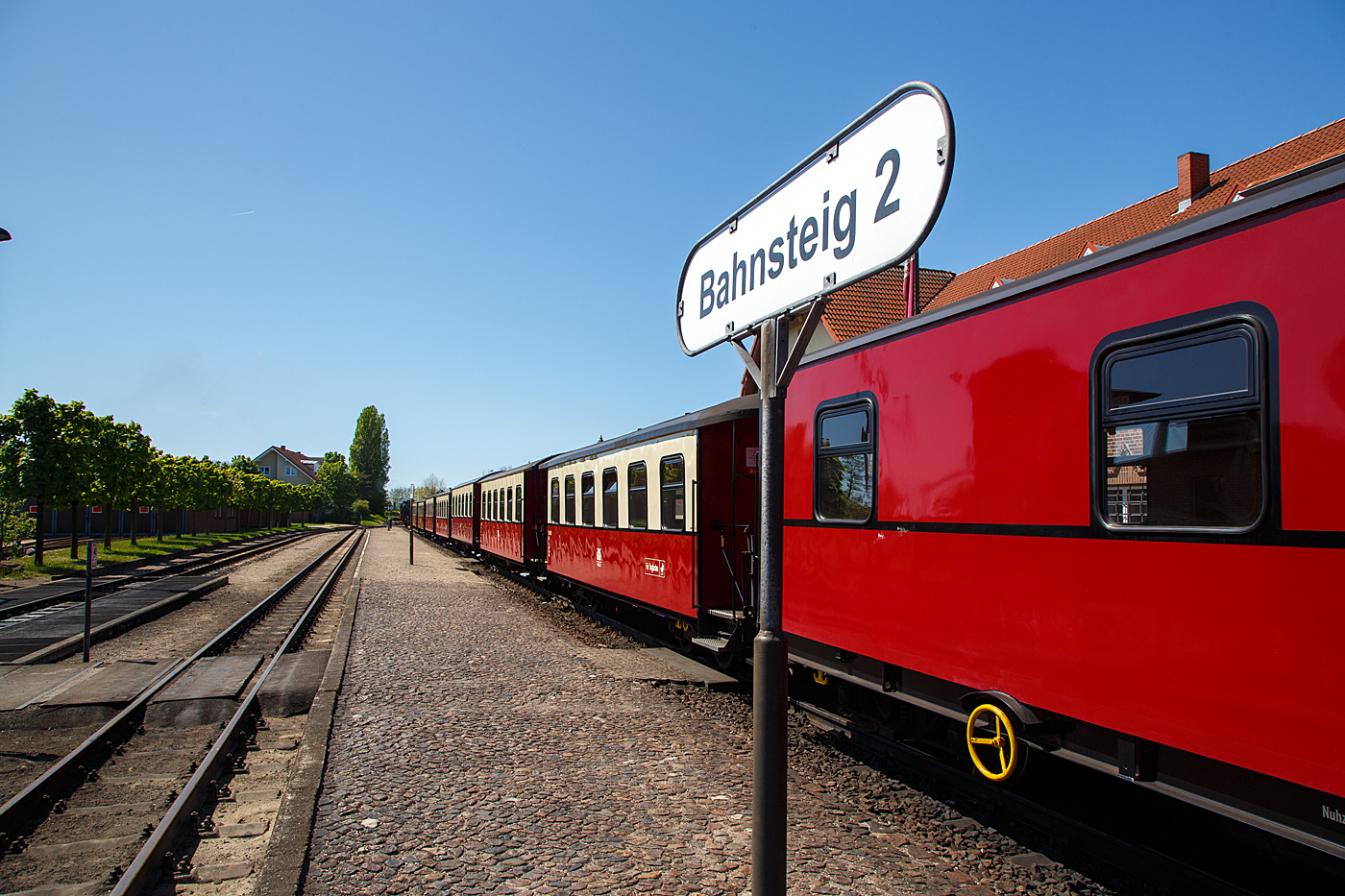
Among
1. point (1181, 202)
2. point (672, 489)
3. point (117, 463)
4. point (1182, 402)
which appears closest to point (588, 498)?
point (672, 489)

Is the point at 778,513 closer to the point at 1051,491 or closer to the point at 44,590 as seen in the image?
the point at 1051,491

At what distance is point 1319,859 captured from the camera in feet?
9.61

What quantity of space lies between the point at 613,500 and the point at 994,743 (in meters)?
7.90

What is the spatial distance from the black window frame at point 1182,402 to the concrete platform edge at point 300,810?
174 inches

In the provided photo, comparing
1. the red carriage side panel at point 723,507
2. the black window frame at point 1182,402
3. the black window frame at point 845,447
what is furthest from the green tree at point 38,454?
the black window frame at point 1182,402

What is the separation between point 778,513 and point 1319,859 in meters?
2.62

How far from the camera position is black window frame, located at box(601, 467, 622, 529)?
1130 cm

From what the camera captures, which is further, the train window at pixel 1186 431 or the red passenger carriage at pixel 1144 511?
the train window at pixel 1186 431

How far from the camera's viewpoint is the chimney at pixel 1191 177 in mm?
23047

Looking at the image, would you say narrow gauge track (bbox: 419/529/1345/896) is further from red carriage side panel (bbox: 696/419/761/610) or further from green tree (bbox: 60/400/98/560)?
green tree (bbox: 60/400/98/560)

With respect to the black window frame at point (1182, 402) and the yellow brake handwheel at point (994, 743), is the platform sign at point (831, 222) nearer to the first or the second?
the black window frame at point (1182, 402)

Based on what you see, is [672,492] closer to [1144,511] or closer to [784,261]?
[1144,511]

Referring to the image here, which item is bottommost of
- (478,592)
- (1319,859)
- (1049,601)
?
(478,592)

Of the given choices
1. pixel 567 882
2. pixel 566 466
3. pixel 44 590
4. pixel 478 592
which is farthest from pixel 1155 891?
pixel 44 590
